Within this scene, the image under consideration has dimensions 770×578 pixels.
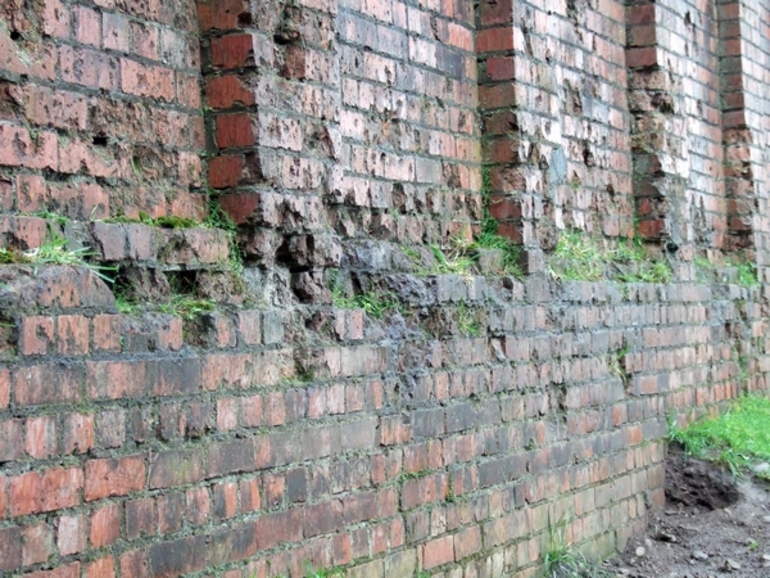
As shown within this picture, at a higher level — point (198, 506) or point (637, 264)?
point (637, 264)

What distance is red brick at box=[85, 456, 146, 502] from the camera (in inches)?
112

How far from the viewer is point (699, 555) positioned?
17.9 ft

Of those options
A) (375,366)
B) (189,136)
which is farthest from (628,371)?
(189,136)

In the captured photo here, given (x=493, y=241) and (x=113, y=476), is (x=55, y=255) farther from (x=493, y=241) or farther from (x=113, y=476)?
(x=493, y=241)

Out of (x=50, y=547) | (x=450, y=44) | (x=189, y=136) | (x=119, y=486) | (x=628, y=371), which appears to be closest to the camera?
(x=50, y=547)

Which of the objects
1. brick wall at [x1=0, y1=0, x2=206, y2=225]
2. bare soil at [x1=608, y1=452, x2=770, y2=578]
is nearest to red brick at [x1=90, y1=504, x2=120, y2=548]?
brick wall at [x1=0, y1=0, x2=206, y2=225]

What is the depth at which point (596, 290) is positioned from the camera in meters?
5.50

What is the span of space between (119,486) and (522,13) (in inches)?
115

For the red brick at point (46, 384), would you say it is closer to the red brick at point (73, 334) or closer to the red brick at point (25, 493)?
the red brick at point (73, 334)

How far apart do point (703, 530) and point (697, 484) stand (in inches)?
16.1

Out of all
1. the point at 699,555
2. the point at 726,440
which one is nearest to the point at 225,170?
the point at 699,555

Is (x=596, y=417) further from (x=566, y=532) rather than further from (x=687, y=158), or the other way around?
(x=687, y=158)

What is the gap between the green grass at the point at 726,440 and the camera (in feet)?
20.1

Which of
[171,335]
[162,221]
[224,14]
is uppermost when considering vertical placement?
[224,14]
